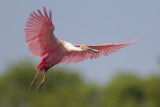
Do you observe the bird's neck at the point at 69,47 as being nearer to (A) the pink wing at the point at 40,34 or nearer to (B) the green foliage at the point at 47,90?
(A) the pink wing at the point at 40,34

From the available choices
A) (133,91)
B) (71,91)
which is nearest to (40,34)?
(71,91)

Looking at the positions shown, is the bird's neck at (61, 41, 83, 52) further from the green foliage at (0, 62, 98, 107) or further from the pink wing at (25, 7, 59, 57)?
the green foliage at (0, 62, 98, 107)

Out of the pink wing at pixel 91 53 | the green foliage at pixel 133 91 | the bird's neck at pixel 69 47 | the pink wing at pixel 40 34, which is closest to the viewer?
the pink wing at pixel 40 34

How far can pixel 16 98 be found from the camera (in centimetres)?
3309

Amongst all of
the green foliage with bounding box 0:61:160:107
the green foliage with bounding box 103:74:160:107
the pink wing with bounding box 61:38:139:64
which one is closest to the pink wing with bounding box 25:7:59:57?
Result: the pink wing with bounding box 61:38:139:64

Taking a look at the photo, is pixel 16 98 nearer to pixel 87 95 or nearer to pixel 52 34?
pixel 87 95

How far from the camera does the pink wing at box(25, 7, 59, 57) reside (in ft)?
28.1

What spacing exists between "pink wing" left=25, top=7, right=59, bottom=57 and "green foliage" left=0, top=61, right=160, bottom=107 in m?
21.6

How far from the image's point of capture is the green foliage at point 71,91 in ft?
106

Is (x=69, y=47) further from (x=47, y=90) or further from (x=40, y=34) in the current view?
(x=47, y=90)

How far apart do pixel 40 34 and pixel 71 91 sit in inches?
953

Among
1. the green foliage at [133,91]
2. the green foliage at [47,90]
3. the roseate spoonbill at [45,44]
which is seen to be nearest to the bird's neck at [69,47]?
the roseate spoonbill at [45,44]

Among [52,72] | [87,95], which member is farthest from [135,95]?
[52,72]

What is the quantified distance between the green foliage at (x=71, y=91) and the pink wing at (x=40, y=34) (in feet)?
70.8
